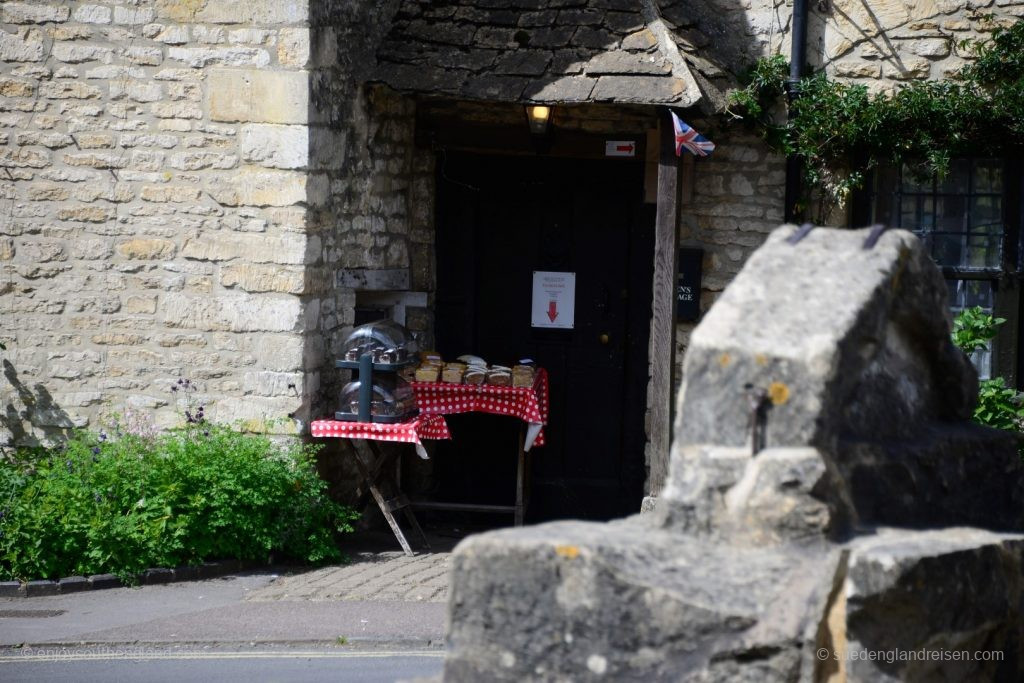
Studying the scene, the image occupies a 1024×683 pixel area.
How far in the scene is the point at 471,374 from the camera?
29.2 feet

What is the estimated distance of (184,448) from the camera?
807 centimetres

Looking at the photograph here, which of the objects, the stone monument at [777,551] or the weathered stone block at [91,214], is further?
the weathered stone block at [91,214]

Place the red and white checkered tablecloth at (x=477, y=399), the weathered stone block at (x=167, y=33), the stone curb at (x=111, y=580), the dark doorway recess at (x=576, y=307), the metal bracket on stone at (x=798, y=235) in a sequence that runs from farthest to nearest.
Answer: the dark doorway recess at (x=576, y=307), the red and white checkered tablecloth at (x=477, y=399), the weathered stone block at (x=167, y=33), the stone curb at (x=111, y=580), the metal bracket on stone at (x=798, y=235)

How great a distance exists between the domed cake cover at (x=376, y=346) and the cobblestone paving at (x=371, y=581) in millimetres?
1251

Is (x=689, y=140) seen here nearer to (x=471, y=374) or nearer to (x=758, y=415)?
(x=471, y=374)

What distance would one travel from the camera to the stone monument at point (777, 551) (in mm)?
3242

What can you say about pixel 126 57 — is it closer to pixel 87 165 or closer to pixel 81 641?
pixel 87 165

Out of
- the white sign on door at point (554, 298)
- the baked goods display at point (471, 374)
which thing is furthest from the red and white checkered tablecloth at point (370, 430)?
the white sign on door at point (554, 298)

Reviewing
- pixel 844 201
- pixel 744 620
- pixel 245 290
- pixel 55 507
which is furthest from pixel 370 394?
pixel 744 620

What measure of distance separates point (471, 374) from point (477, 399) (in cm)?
18

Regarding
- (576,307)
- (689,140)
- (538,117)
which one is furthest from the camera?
(576,307)

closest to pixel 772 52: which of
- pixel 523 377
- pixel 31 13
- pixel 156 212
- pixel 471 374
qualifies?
pixel 523 377

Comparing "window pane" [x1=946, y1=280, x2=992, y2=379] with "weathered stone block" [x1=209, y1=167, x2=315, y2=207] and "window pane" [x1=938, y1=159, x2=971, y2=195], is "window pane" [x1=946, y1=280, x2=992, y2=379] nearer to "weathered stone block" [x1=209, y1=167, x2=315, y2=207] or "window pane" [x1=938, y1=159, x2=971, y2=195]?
"window pane" [x1=938, y1=159, x2=971, y2=195]

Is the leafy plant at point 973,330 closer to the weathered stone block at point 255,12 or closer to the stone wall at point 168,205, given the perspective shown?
the stone wall at point 168,205
